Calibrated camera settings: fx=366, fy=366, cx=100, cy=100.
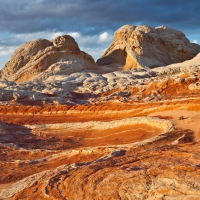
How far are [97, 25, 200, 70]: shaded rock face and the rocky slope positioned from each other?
2.79 metres

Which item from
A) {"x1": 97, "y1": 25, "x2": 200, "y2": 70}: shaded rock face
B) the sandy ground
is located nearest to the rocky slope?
the sandy ground

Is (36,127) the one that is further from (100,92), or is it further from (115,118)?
(100,92)

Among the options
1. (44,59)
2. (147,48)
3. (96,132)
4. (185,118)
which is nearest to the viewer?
(185,118)

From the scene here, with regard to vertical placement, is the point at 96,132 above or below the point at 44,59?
below

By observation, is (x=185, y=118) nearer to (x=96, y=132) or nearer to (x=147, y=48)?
(x=96, y=132)

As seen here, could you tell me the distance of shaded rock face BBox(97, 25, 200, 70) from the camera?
3950 centimetres

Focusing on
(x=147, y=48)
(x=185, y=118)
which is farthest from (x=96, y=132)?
(x=147, y=48)

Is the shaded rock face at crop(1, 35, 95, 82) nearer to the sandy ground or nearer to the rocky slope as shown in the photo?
the rocky slope

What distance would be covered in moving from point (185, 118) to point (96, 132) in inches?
187

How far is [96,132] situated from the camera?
1888 centimetres

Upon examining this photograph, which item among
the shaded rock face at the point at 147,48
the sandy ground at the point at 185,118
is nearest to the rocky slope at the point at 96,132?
the sandy ground at the point at 185,118

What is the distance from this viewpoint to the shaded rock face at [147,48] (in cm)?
3950

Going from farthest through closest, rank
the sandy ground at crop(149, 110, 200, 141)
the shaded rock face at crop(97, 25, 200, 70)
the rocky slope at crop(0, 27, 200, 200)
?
the shaded rock face at crop(97, 25, 200, 70), the sandy ground at crop(149, 110, 200, 141), the rocky slope at crop(0, 27, 200, 200)

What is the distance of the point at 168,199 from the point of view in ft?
22.8
